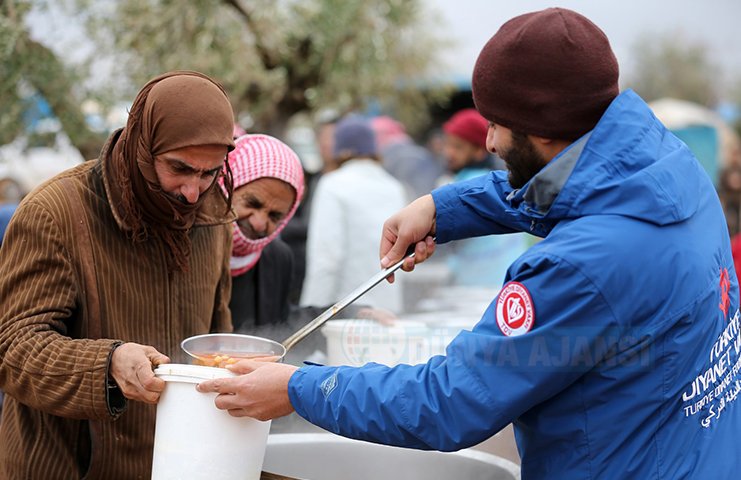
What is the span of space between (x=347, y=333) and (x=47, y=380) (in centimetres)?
105

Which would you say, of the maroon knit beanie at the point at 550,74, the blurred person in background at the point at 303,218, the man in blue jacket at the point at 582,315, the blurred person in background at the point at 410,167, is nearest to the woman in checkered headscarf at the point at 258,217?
the man in blue jacket at the point at 582,315

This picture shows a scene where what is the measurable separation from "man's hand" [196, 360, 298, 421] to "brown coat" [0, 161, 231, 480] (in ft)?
0.87

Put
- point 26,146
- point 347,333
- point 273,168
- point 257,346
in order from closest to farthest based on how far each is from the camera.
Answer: point 257,346 < point 347,333 < point 273,168 < point 26,146

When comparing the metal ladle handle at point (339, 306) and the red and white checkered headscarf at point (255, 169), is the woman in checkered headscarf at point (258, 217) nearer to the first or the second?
the red and white checkered headscarf at point (255, 169)

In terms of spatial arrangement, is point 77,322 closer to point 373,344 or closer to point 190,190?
point 190,190

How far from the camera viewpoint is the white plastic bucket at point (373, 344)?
256 centimetres

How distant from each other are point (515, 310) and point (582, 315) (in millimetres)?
113

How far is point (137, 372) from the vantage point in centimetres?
164

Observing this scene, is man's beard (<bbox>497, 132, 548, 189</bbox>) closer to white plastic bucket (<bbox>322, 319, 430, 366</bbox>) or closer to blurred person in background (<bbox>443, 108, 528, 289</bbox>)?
white plastic bucket (<bbox>322, 319, 430, 366</bbox>)

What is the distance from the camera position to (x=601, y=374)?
57.2 inches

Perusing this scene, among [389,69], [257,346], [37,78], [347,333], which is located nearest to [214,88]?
[257,346]

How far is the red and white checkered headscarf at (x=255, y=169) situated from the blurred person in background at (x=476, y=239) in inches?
107

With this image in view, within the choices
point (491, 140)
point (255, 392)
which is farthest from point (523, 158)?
point (255, 392)

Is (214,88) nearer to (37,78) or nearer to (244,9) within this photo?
(37,78)
